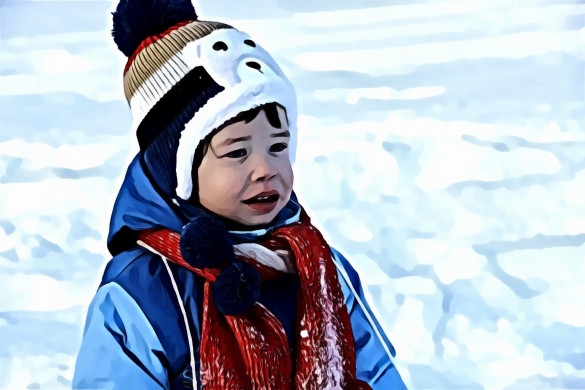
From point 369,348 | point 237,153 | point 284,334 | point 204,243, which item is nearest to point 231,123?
point 237,153

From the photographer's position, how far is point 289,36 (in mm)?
2129

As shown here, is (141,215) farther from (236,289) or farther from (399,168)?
(399,168)

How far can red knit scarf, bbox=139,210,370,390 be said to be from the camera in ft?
3.09

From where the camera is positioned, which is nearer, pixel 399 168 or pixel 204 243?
pixel 204 243

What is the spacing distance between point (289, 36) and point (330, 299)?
124 centimetres

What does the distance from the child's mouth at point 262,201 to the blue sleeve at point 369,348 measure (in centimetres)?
19

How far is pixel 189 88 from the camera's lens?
3.25 ft

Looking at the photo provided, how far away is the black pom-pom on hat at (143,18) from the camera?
3.47 feet

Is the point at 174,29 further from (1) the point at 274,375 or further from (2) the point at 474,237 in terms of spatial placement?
(2) the point at 474,237

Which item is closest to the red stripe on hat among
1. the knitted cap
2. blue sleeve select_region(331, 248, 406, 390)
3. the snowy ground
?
the knitted cap

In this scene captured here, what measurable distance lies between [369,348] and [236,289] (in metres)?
0.26

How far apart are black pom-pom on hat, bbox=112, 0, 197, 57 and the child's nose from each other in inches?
9.0

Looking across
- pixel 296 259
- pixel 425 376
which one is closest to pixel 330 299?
pixel 296 259

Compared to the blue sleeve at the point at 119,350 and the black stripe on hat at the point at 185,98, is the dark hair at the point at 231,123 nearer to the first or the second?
the black stripe on hat at the point at 185,98
